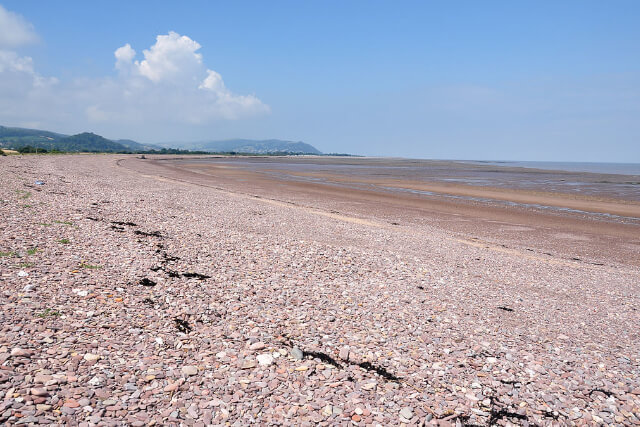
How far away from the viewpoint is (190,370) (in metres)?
6.24

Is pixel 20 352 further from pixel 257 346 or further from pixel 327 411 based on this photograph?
pixel 327 411

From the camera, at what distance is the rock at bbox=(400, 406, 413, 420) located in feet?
18.7

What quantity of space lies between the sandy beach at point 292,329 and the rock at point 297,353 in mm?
35

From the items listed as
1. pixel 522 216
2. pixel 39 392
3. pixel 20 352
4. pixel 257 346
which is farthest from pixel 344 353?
pixel 522 216

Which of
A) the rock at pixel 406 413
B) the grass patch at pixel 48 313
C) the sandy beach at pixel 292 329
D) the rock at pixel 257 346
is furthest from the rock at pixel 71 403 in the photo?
the rock at pixel 406 413

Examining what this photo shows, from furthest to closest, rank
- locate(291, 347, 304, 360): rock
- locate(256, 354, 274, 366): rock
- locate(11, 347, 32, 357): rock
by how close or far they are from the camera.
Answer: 1. locate(291, 347, 304, 360): rock
2. locate(256, 354, 274, 366): rock
3. locate(11, 347, 32, 357): rock

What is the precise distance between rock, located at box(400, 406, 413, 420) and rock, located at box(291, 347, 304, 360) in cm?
198

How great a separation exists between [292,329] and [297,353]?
106 centimetres

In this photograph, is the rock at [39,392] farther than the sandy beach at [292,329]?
No

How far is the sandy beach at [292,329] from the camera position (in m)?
5.64

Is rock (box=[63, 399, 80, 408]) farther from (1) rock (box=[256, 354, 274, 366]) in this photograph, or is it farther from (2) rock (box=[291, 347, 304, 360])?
(2) rock (box=[291, 347, 304, 360])

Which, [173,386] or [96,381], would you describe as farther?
[173,386]

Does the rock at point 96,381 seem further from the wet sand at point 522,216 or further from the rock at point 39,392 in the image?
the wet sand at point 522,216

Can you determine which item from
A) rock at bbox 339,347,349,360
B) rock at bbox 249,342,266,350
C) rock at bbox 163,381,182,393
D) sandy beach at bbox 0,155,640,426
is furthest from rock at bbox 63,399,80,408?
rock at bbox 339,347,349,360
